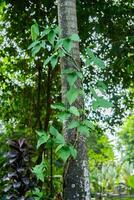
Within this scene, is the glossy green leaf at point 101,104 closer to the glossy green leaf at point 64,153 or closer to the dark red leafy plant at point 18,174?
the glossy green leaf at point 64,153

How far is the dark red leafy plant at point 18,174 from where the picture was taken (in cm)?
217

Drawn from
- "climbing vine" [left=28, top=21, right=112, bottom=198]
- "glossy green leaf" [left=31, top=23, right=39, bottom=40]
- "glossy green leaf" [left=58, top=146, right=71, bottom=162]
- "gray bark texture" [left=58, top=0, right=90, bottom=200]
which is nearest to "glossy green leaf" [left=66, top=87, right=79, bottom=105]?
"climbing vine" [left=28, top=21, right=112, bottom=198]

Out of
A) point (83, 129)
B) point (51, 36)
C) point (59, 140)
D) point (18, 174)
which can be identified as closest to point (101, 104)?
point (83, 129)

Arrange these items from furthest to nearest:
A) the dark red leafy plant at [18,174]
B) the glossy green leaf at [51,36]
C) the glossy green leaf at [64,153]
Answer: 1. the dark red leafy plant at [18,174]
2. the glossy green leaf at [51,36]
3. the glossy green leaf at [64,153]

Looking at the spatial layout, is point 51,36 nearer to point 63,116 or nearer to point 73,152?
point 63,116

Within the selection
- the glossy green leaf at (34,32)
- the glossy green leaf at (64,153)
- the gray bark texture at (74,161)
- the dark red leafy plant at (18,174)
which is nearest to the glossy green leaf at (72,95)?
the gray bark texture at (74,161)

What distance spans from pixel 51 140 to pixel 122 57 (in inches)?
106

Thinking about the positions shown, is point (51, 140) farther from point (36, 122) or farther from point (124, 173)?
point (124, 173)

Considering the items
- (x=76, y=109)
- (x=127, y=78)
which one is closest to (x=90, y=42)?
(x=127, y=78)

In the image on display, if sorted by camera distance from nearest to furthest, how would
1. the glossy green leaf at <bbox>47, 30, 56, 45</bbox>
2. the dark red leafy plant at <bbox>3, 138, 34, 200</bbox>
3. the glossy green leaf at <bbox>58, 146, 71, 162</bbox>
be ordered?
the glossy green leaf at <bbox>58, 146, 71, 162</bbox>, the glossy green leaf at <bbox>47, 30, 56, 45</bbox>, the dark red leafy plant at <bbox>3, 138, 34, 200</bbox>

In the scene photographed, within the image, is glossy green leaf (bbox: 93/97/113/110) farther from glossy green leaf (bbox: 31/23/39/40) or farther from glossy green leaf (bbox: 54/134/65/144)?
glossy green leaf (bbox: 31/23/39/40)

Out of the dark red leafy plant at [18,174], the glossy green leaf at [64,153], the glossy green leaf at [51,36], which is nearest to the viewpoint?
the glossy green leaf at [64,153]

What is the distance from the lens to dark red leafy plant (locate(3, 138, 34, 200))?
2.17 metres

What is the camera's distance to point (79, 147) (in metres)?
2.00
